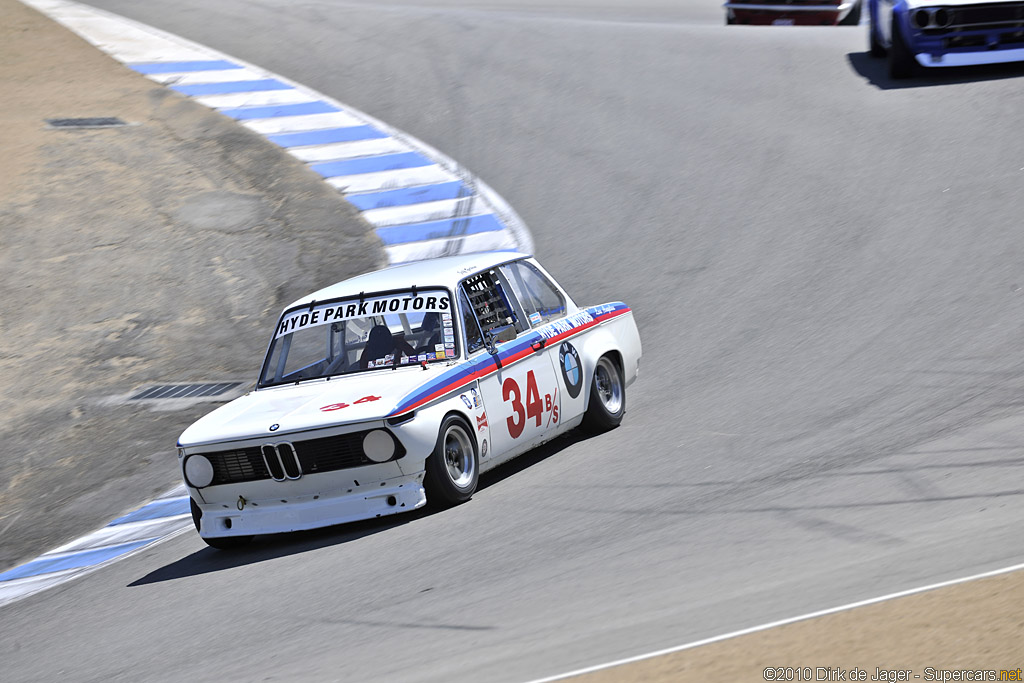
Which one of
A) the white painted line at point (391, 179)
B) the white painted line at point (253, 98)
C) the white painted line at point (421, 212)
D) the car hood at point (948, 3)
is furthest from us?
the white painted line at point (253, 98)

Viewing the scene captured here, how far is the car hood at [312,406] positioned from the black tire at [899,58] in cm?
944

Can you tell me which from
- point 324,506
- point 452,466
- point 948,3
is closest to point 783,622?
point 452,466

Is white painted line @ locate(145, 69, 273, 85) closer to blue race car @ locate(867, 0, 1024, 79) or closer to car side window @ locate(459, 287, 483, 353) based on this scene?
blue race car @ locate(867, 0, 1024, 79)

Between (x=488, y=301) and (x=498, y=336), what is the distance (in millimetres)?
263

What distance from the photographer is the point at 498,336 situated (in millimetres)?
7805

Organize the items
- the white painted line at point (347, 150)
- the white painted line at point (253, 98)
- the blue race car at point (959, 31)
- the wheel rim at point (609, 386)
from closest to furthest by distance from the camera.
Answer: the wheel rim at point (609, 386) → the blue race car at point (959, 31) → the white painted line at point (347, 150) → the white painted line at point (253, 98)

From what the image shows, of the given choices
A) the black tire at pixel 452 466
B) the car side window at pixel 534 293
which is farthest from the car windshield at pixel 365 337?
the car side window at pixel 534 293

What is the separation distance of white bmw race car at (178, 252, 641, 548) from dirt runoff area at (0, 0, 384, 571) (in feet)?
5.91

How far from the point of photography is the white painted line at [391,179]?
592 inches

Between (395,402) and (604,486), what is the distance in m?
1.28

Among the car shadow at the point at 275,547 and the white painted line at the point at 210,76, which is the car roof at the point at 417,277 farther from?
the white painted line at the point at 210,76

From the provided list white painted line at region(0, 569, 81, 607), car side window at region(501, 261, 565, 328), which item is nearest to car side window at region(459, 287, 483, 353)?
car side window at region(501, 261, 565, 328)

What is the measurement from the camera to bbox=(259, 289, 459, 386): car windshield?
7516 mm

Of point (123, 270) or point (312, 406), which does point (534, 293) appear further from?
point (123, 270)
